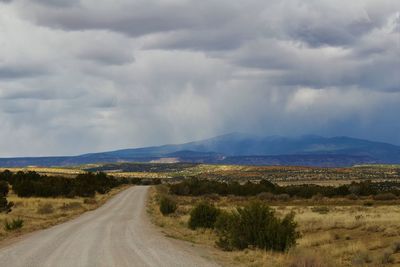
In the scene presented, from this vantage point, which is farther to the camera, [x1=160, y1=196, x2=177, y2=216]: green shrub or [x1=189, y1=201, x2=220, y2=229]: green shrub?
[x1=160, y1=196, x2=177, y2=216]: green shrub

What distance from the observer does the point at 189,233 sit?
27.8 m

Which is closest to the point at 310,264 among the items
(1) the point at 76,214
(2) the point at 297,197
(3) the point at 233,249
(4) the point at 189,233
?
(3) the point at 233,249

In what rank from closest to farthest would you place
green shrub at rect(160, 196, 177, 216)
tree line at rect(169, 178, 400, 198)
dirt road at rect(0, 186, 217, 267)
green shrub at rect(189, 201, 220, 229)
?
dirt road at rect(0, 186, 217, 267) < green shrub at rect(189, 201, 220, 229) < green shrub at rect(160, 196, 177, 216) < tree line at rect(169, 178, 400, 198)

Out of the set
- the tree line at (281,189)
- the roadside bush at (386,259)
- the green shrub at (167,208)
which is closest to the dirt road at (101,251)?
the roadside bush at (386,259)

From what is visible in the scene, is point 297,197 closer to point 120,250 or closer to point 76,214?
point 76,214

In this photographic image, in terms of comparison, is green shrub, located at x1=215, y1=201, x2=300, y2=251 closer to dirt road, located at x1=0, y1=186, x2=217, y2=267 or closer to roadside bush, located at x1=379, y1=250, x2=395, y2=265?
dirt road, located at x1=0, y1=186, x2=217, y2=267

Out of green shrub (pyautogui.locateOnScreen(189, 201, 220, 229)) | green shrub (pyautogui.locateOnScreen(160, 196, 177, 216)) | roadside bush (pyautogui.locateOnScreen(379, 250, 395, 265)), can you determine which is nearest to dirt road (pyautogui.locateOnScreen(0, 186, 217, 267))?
green shrub (pyautogui.locateOnScreen(189, 201, 220, 229))

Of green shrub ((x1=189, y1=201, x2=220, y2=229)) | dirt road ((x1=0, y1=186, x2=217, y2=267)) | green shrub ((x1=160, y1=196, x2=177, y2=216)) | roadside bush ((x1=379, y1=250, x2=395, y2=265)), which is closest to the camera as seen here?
dirt road ((x1=0, y1=186, x2=217, y2=267))

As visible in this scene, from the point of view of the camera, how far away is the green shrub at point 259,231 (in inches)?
780

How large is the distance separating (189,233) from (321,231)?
7.83 m

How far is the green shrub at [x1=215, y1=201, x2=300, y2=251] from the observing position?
1981 cm

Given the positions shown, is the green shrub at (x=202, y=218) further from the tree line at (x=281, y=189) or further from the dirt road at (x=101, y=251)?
the tree line at (x=281, y=189)

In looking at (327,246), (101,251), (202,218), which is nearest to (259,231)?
(327,246)

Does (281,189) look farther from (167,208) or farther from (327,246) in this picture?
(327,246)
